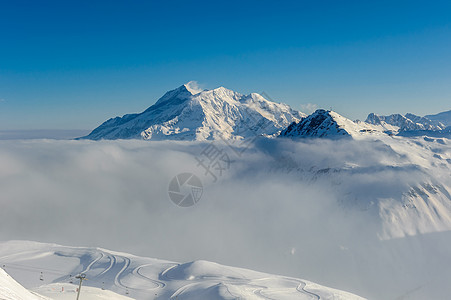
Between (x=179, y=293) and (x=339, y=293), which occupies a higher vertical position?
(x=179, y=293)

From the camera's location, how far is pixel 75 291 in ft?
272

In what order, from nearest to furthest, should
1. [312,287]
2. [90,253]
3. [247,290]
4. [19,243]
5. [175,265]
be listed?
1. [247,290]
2. [312,287]
3. [175,265]
4. [90,253]
5. [19,243]

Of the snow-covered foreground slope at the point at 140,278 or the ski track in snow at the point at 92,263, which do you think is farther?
the ski track in snow at the point at 92,263

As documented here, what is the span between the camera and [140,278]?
12244cm

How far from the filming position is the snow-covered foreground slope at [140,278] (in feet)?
343

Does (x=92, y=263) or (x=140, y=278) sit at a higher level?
(x=92, y=263)

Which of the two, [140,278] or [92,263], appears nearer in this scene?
[140,278]

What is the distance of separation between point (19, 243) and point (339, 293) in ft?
505

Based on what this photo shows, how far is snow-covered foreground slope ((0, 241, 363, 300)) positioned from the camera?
104438 mm

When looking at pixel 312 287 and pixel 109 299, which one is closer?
pixel 109 299

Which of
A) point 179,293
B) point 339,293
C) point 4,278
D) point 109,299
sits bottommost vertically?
point 339,293

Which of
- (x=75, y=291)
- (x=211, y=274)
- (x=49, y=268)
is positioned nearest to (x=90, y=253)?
(x=49, y=268)

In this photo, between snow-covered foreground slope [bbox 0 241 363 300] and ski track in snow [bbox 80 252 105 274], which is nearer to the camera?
snow-covered foreground slope [bbox 0 241 363 300]

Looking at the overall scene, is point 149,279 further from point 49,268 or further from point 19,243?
point 19,243
